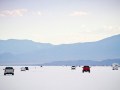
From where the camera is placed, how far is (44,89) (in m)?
24.0

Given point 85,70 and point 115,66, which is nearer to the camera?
point 85,70

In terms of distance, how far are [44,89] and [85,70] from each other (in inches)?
1700

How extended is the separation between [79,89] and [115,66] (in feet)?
220

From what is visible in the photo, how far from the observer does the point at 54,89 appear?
78.5ft

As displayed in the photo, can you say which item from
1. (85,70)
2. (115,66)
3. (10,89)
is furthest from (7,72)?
(115,66)

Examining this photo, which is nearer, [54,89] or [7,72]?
[54,89]

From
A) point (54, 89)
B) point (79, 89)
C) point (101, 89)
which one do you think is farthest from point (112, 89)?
point (54, 89)

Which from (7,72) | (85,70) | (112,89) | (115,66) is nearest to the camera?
(112,89)

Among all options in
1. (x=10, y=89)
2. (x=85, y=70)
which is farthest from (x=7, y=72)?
(x=10, y=89)

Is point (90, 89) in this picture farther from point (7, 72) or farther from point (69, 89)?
point (7, 72)

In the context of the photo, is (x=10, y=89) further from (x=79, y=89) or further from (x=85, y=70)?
(x=85, y=70)

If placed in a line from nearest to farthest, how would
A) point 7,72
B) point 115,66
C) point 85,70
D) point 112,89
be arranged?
point 112,89
point 7,72
point 85,70
point 115,66

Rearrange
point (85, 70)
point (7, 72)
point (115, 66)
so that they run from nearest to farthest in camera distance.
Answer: point (7, 72), point (85, 70), point (115, 66)

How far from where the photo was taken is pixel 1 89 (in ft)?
78.4
